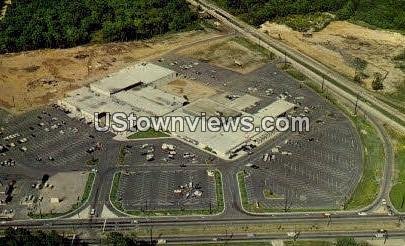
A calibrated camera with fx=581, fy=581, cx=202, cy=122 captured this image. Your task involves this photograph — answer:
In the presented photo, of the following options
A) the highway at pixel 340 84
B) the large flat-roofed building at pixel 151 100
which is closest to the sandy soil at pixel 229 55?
the highway at pixel 340 84

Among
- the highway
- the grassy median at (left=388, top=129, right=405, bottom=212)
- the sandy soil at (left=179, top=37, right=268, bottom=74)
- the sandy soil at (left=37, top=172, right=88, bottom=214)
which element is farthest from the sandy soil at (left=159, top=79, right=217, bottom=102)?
the grassy median at (left=388, top=129, right=405, bottom=212)

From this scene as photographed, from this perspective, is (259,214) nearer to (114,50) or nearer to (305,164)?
(305,164)

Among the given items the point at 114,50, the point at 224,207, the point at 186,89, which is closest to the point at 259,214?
the point at 224,207

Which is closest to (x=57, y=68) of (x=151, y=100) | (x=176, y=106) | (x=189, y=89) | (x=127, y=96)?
(x=127, y=96)

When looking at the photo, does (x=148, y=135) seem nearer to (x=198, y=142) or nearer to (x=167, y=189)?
(x=198, y=142)

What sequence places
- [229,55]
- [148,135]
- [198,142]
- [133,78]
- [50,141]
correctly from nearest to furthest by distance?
[198,142] < [50,141] < [148,135] < [133,78] < [229,55]

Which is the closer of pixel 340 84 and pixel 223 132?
pixel 223 132

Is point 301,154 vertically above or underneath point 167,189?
underneath

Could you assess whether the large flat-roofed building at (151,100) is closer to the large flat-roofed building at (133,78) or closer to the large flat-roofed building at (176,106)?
the large flat-roofed building at (176,106)
